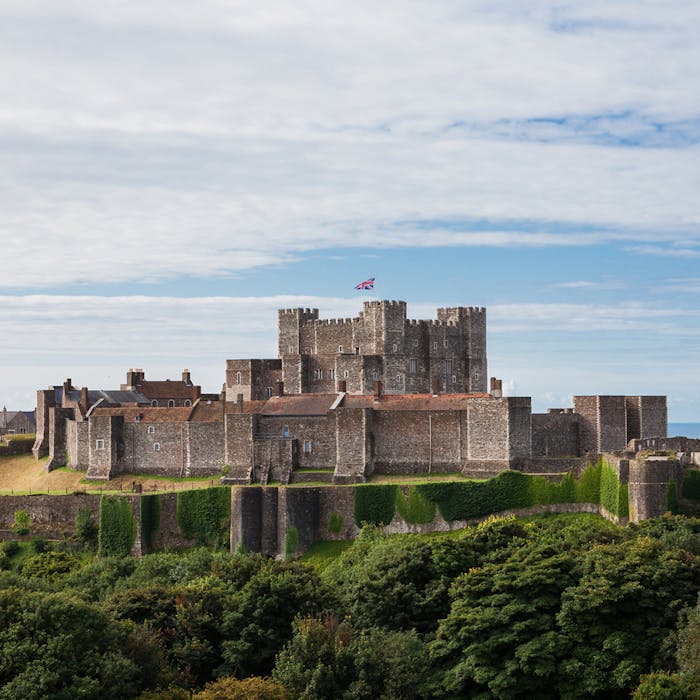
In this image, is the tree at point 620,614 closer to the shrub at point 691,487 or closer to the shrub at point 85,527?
the shrub at point 691,487

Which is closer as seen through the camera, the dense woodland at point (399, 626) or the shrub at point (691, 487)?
the dense woodland at point (399, 626)

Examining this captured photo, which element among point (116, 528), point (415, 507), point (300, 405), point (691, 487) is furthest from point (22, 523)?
point (691, 487)

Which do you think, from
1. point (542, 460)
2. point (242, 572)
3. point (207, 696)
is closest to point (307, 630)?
point (207, 696)

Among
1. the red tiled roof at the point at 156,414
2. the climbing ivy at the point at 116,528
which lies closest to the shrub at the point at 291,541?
the climbing ivy at the point at 116,528

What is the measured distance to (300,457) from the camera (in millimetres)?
73750

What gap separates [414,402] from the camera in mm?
74500

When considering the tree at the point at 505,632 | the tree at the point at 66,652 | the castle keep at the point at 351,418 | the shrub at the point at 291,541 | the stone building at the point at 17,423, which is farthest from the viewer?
the stone building at the point at 17,423

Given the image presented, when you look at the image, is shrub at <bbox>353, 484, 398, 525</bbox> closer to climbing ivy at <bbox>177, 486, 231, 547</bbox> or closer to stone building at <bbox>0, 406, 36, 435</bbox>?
climbing ivy at <bbox>177, 486, 231, 547</bbox>

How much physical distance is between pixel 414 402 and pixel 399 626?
26153 millimetres

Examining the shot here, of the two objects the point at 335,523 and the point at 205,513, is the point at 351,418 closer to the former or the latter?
the point at 335,523

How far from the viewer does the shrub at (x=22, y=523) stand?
72000 millimetres

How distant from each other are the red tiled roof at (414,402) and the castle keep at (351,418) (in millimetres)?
113

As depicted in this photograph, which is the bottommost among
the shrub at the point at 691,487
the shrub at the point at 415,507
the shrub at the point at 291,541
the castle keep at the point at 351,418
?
the shrub at the point at 291,541

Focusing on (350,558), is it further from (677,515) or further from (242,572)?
(677,515)
